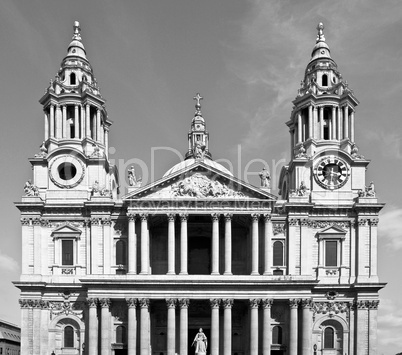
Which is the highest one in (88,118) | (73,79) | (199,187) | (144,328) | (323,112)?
(73,79)

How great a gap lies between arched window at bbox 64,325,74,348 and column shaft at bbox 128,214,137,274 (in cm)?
698

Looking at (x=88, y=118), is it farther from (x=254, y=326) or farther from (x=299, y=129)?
(x=254, y=326)

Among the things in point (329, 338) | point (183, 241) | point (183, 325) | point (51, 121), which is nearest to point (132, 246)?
point (183, 241)

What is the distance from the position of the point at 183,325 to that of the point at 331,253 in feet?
45.2

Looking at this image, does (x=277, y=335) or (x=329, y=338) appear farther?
(x=329, y=338)

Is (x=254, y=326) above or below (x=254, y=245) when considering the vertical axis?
below

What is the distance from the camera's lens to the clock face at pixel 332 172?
51.2m

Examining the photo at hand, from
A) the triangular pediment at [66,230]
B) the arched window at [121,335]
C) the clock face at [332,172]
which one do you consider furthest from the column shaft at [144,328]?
the clock face at [332,172]

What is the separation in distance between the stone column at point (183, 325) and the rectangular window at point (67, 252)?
33.2 feet

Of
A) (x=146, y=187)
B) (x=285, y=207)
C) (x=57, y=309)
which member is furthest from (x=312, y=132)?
Result: (x=57, y=309)

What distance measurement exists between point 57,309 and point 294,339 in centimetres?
1940

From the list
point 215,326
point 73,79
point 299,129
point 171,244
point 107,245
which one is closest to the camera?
point 215,326

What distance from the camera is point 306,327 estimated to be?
154 feet

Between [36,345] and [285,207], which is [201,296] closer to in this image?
[285,207]
